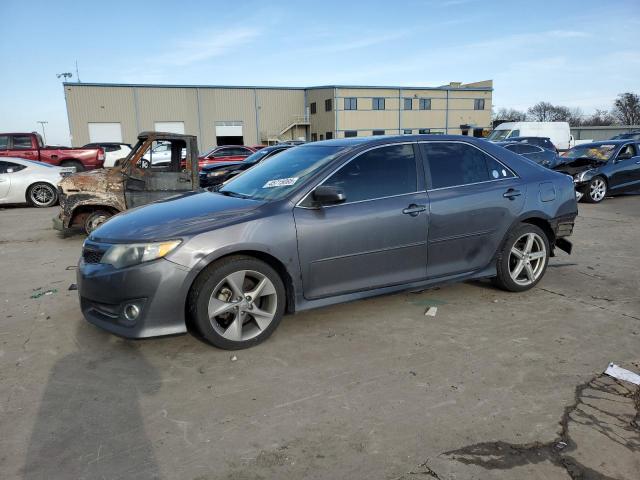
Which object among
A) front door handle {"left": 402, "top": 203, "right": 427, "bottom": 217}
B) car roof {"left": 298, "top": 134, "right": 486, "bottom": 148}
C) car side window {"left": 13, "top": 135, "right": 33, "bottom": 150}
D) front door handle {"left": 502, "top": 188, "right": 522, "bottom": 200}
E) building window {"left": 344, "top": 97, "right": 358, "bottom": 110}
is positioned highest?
building window {"left": 344, "top": 97, "right": 358, "bottom": 110}

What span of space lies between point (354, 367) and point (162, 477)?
1527 mm

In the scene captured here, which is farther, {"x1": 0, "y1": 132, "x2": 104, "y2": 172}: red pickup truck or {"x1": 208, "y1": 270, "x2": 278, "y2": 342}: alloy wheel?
{"x1": 0, "y1": 132, "x2": 104, "y2": 172}: red pickup truck

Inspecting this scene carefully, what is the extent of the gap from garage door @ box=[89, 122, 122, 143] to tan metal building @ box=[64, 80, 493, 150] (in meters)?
0.05

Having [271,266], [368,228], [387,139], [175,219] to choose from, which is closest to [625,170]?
[387,139]

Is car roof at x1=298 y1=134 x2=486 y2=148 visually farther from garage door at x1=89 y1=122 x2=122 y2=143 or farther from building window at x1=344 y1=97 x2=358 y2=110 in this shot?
building window at x1=344 y1=97 x2=358 y2=110

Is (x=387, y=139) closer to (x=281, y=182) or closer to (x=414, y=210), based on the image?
(x=414, y=210)

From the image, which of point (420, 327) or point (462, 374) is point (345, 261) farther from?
point (462, 374)

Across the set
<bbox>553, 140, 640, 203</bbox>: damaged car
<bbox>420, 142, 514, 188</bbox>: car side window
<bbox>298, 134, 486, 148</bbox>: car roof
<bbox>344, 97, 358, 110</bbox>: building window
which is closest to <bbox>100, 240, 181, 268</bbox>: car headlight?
<bbox>298, 134, 486, 148</bbox>: car roof

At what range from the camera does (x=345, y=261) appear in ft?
13.0

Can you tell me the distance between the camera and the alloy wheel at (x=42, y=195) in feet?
41.7

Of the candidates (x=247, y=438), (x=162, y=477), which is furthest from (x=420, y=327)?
(x=162, y=477)

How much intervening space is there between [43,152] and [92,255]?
54.5 feet

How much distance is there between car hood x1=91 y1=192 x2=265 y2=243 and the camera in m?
3.53

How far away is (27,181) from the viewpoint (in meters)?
12.6
